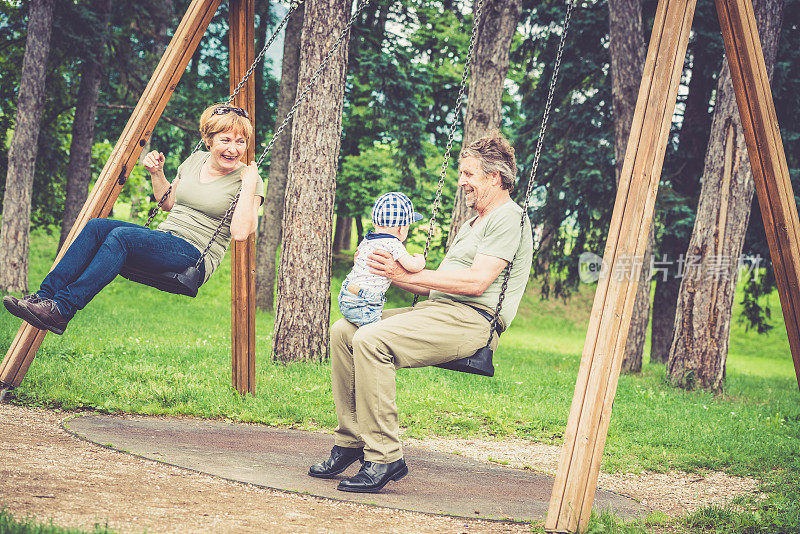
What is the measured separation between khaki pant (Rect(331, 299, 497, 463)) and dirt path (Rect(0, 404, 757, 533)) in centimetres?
43

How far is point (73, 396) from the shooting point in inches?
234

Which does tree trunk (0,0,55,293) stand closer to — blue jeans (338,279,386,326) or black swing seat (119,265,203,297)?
black swing seat (119,265,203,297)

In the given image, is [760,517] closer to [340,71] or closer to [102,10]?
[340,71]

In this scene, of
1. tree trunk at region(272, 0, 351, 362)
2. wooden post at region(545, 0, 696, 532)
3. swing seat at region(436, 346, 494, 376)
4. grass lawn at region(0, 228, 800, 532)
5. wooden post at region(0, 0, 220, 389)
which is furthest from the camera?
tree trunk at region(272, 0, 351, 362)

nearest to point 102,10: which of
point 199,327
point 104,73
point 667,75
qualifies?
point 104,73

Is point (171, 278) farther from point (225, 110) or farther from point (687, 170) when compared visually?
point (687, 170)

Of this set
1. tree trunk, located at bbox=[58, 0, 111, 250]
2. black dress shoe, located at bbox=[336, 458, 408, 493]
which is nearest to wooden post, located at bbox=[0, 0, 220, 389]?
black dress shoe, located at bbox=[336, 458, 408, 493]

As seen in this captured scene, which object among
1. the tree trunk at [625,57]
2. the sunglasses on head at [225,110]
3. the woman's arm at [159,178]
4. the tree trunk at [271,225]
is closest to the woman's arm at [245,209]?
the sunglasses on head at [225,110]

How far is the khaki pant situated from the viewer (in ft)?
13.4

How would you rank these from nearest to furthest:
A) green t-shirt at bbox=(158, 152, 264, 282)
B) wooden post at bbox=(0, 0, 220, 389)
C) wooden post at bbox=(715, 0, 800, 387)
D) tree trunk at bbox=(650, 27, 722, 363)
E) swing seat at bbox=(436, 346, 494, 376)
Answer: swing seat at bbox=(436, 346, 494, 376) → wooden post at bbox=(715, 0, 800, 387) → green t-shirt at bbox=(158, 152, 264, 282) → wooden post at bbox=(0, 0, 220, 389) → tree trunk at bbox=(650, 27, 722, 363)

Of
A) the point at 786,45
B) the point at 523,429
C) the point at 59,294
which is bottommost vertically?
the point at 523,429

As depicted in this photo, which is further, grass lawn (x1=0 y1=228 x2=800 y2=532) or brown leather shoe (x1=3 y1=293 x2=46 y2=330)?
grass lawn (x1=0 y1=228 x2=800 y2=532)

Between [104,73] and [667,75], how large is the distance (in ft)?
48.0

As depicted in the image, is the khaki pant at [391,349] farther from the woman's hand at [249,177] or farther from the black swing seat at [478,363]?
the woman's hand at [249,177]
